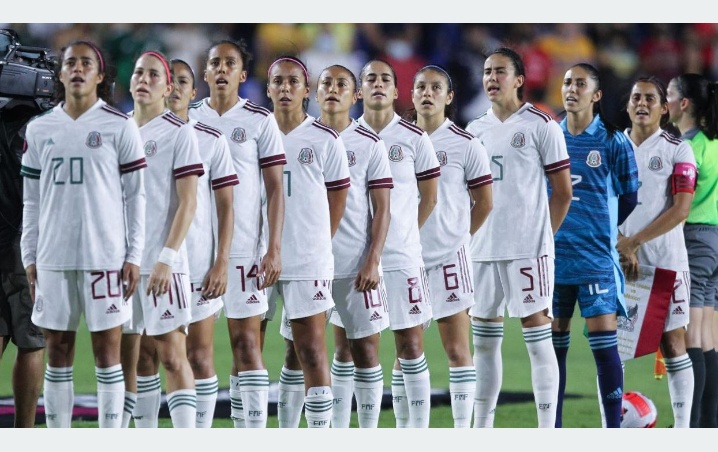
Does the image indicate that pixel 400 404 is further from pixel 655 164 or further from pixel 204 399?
pixel 655 164

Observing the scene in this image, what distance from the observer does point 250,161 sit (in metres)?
6.46

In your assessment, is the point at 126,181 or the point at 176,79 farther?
the point at 176,79

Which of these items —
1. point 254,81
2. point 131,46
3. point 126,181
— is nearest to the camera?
point 126,181

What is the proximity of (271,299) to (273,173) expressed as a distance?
723 mm

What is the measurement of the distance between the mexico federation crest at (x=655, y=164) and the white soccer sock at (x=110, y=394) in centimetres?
348

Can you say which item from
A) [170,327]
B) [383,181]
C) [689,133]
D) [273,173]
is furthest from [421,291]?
[689,133]

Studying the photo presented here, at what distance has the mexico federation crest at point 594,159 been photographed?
23.4 feet

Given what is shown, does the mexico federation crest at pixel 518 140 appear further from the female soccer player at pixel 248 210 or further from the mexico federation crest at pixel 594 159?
the female soccer player at pixel 248 210

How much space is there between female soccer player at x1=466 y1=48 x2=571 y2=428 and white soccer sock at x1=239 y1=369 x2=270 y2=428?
132 centimetres

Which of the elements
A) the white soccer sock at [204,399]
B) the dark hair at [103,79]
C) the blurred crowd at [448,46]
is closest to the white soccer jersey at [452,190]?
the blurred crowd at [448,46]

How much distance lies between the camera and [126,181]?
19.1ft

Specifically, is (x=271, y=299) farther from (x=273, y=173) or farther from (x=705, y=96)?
(x=705, y=96)

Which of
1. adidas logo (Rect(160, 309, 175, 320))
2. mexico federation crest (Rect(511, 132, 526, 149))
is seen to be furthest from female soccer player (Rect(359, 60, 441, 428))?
adidas logo (Rect(160, 309, 175, 320))

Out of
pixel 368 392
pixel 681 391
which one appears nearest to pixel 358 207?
pixel 368 392
